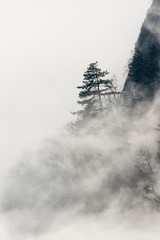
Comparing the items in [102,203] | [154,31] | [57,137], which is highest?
[154,31]

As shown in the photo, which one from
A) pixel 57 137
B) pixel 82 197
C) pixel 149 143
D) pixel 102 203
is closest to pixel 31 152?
pixel 57 137

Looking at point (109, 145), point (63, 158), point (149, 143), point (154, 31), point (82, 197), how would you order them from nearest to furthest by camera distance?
1. point (149, 143)
2. point (109, 145)
3. point (82, 197)
4. point (63, 158)
5. point (154, 31)

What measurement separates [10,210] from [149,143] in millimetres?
33079

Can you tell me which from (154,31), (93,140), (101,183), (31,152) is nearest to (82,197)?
(101,183)

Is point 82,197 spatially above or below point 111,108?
below

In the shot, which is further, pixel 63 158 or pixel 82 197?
pixel 63 158

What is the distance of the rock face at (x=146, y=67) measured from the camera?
46688 mm

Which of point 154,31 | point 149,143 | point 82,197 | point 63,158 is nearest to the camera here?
point 149,143

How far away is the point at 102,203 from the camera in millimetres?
45031

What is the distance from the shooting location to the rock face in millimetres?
46688

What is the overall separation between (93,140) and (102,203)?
7868mm

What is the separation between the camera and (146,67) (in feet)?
156

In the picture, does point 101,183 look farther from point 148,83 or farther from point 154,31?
point 154,31

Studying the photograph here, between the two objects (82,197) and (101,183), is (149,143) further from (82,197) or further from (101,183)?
(82,197)
